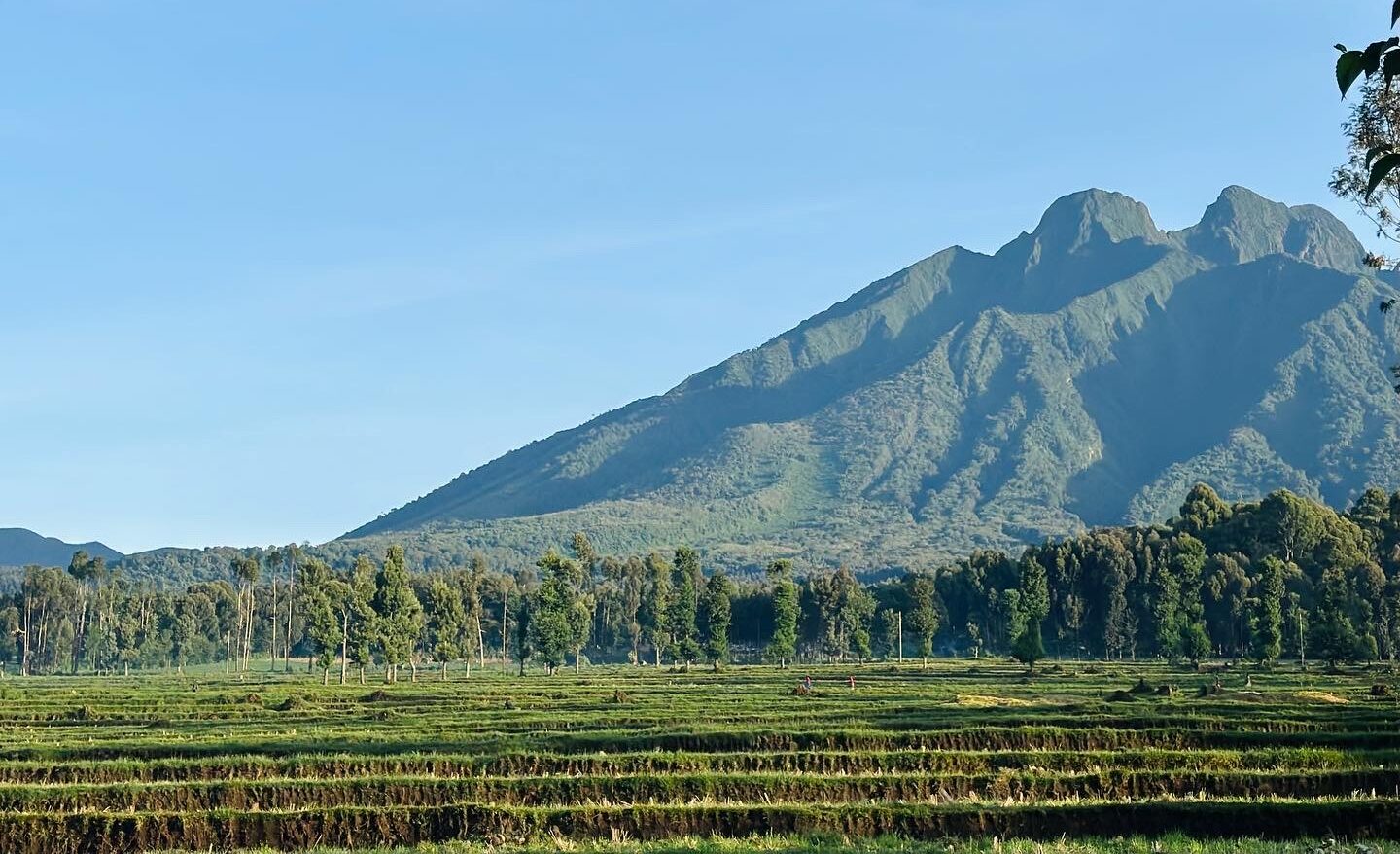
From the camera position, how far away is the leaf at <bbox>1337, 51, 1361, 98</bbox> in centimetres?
888

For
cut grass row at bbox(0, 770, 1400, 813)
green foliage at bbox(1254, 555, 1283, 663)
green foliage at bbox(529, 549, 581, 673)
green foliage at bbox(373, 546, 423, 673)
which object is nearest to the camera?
cut grass row at bbox(0, 770, 1400, 813)

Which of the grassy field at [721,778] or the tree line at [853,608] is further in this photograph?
the tree line at [853,608]

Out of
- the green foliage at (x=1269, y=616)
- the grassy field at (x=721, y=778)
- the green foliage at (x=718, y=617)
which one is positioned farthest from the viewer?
the green foliage at (x=718, y=617)

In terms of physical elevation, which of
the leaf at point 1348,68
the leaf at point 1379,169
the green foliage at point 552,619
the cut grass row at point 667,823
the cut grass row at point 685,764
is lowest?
the cut grass row at point 667,823

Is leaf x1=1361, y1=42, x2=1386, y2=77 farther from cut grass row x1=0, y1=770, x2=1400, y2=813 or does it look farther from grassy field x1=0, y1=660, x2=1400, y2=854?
cut grass row x1=0, y1=770, x2=1400, y2=813

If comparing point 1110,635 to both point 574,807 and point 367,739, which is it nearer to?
point 367,739

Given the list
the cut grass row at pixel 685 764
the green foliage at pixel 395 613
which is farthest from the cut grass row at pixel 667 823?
the green foliage at pixel 395 613

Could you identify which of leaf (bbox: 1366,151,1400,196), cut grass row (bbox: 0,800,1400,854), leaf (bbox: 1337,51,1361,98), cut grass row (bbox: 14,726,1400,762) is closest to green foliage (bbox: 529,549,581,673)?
cut grass row (bbox: 14,726,1400,762)

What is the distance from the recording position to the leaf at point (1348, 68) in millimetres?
8883

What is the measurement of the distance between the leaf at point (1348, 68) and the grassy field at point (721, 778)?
14839 millimetres

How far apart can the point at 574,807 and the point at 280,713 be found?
38.0 metres

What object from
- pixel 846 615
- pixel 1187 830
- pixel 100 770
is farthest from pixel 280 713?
pixel 846 615

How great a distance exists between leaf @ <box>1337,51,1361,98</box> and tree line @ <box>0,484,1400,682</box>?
9772 cm

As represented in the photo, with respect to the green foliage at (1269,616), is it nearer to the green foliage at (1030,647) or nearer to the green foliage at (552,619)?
the green foliage at (1030,647)
